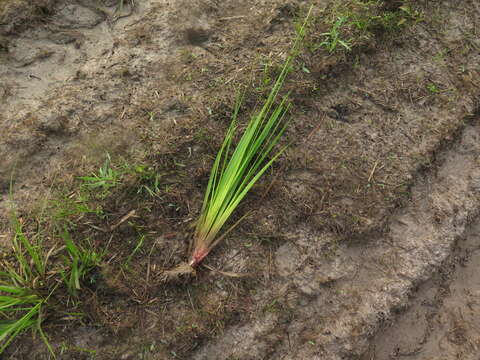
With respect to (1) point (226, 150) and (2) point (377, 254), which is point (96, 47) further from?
(2) point (377, 254)

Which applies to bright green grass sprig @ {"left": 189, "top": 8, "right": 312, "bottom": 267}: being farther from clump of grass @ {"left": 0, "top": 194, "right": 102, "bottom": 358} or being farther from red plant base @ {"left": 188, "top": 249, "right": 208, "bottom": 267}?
clump of grass @ {"left": 0, "top": 194, "right": 102, "bottom": 358}

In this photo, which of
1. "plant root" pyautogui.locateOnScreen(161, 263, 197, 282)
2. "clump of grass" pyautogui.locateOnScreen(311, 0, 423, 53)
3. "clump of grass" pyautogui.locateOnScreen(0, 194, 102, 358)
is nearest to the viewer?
"clump of grass" pyautogui.locateOnScreen(0, 194, 102, 358)

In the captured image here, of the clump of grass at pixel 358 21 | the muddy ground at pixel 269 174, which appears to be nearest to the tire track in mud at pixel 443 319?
the muddy ground at pixel 269 174

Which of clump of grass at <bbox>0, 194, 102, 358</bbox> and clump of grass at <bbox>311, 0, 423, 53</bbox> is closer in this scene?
clump of grass at <bbox>0, 194, 102, 358</bbox>

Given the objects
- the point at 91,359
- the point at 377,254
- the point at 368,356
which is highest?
the point at 377,254

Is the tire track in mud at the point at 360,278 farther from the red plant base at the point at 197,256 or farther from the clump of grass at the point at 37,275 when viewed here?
the clump of grass at the point at 37,275

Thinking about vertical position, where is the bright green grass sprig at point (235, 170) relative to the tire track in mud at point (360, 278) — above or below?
above

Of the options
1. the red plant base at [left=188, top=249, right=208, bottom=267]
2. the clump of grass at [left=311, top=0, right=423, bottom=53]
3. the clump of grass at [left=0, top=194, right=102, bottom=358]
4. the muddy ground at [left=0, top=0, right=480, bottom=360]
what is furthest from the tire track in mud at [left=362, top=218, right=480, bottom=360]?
the clump of grass at [left=0, top=194, right=102, bottom=358]

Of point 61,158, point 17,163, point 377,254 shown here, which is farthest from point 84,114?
point 377,254
